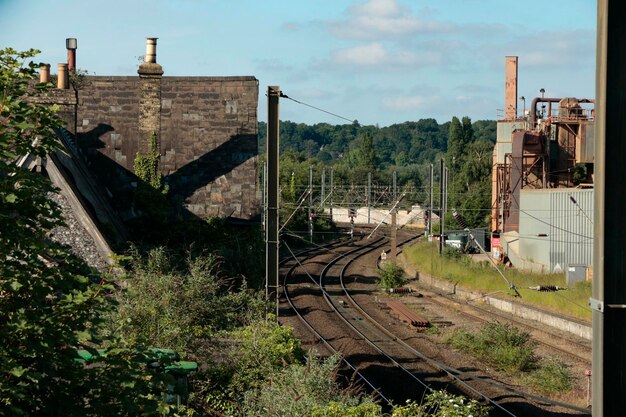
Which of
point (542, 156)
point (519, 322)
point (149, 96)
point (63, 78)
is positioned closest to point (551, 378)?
point (519, 322)

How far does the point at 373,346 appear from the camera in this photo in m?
21.7

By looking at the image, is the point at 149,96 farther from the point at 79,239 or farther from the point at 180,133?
the point at 79,239

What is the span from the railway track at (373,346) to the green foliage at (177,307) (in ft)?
8.66

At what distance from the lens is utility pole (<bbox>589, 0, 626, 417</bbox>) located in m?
3.59

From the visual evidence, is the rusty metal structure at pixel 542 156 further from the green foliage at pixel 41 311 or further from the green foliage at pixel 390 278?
the green foliage at pixel 41 311

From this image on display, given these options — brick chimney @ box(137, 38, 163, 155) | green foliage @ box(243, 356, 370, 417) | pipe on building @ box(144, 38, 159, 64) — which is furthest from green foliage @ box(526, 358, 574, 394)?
pipe on building @ box(144, 38, 159, 64)

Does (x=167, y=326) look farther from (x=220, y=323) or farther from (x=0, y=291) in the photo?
(x=0, y=291)

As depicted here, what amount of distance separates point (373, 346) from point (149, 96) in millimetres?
10493

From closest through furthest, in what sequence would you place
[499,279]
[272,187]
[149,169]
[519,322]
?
1. [272,187]
2. [149,169]
3. [519,322]
4. [499,279]

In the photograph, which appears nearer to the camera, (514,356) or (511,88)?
(514,356)

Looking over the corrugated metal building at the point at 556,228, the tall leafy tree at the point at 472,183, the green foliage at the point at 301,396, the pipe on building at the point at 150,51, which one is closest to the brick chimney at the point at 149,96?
the pipe on building at the point at 150,51

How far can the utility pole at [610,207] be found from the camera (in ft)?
11.8

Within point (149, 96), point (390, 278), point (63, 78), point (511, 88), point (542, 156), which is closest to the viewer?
point (63, 78)

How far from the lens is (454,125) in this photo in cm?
9581
